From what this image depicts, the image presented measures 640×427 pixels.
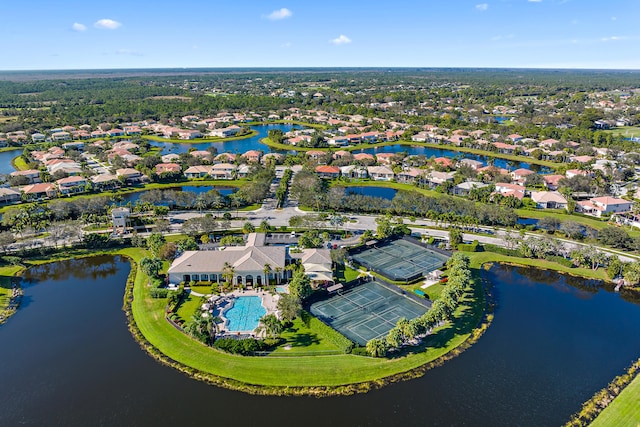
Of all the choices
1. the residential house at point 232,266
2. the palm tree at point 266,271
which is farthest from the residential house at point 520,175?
the palm tree at point 266,271

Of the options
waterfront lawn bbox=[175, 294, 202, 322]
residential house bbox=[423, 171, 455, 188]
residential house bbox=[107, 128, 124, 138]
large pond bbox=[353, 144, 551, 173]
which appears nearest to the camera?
waterfront lawn bbox=[175, 294, 202, 322]

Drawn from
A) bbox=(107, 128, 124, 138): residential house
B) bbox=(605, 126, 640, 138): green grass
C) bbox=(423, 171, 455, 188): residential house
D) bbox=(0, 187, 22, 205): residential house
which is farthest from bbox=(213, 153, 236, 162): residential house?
bbox=(605, 126, 640, 138): green grass

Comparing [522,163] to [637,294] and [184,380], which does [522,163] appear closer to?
[637,294]

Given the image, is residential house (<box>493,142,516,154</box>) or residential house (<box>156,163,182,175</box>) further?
residential house (<box>493,142,516,154</box>)

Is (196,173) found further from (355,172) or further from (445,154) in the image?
(445,154)

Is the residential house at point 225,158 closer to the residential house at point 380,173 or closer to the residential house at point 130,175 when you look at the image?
the residential house at point 130,175

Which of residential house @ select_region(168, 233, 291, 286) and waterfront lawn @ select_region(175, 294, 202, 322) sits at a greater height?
residential house @ select_region(168, 233, 291, 286)

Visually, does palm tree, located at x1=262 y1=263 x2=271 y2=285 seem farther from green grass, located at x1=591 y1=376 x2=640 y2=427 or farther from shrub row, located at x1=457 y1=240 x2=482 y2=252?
green grass, located at x1=591 y1=376 x2=640 y2=427

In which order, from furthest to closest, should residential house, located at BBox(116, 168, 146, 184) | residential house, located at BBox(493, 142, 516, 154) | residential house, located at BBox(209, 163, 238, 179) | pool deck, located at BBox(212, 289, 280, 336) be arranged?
1. residential house, located at BBox(493, 142, 516, 154)
2. residential house, located at BBox(209, 163, 238, 179)
3. residential house, located at BBox(116, 168, 146, 184)
4. pool deck, located at BBox(212, 289, 280, 336)
